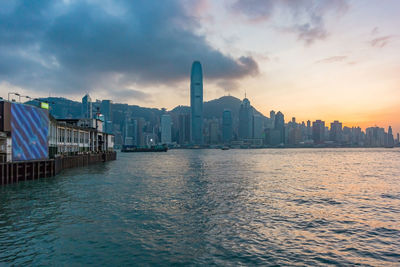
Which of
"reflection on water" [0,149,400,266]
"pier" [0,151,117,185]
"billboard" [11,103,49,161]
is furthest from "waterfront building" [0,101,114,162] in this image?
"reflection on water" [0,149,400,266]

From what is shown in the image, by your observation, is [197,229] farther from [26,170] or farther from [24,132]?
[24,132]

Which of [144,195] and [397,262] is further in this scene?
[144,195]

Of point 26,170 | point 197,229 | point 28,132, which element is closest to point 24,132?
point 28,132

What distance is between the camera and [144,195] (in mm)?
38625

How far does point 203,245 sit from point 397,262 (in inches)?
494

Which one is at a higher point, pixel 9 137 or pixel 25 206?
pixel 9 137

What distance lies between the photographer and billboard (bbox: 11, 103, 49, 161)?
48.3 meters

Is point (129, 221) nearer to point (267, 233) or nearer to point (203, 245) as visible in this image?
point (203, 245)

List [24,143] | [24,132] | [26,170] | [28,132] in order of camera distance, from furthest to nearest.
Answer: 1. [28,132]
2. [26,170]
3. [24,143]
4. [24,132]

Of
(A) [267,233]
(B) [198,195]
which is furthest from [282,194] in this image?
(A) [267,233]

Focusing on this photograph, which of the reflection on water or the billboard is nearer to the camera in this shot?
the reflection on water

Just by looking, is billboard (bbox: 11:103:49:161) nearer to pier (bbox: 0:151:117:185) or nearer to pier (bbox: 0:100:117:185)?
pier (bbox: 0:100:117:185)

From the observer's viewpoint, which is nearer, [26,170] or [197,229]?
[197,229]

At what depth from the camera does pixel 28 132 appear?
167 feet
